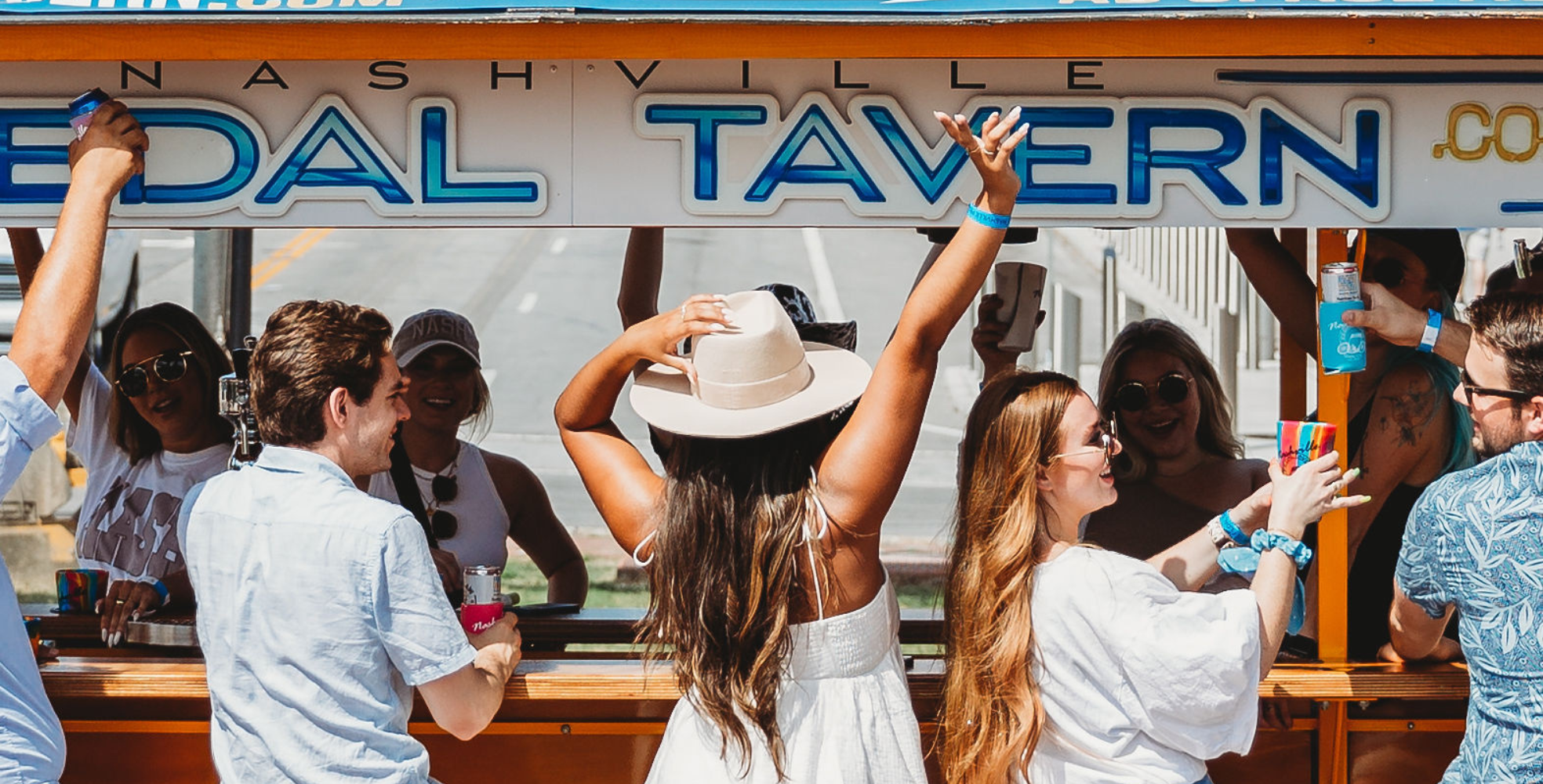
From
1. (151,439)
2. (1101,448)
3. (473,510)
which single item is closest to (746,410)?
(1101,448)

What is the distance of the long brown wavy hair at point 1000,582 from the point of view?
2682 millimetres

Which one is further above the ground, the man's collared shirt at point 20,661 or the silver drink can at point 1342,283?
the silver drink can at point 1342,283

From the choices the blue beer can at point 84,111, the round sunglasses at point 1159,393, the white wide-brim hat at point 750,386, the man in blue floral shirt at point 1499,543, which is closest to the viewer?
the man in blue floral shirt at point 1499,543

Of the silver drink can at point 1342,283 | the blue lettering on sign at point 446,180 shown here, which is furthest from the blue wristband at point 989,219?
the blue lettering on sign at point 446,180

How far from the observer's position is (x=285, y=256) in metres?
20.1

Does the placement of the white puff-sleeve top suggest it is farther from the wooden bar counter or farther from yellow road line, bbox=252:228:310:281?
yellow road line, bbox=252:228:310:281

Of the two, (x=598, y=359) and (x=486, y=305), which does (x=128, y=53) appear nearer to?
(x=598, y=359)

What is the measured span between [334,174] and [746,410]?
102cm

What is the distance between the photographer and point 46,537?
1030 centimetres

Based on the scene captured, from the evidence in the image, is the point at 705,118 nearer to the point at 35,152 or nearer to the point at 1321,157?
the point at 1321,157

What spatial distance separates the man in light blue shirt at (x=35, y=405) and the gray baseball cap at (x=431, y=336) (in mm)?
1754

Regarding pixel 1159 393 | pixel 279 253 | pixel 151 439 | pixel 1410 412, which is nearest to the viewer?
pixel 1410 412

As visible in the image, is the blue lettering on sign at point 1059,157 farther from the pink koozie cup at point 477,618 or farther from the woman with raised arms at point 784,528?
the pink koozie cup at point 477,618

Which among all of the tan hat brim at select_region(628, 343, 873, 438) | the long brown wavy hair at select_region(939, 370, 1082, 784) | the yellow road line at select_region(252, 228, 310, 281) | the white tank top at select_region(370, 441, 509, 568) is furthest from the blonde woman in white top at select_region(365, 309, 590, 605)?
the yellow road line at select_region(252, 228, 310, 281)
